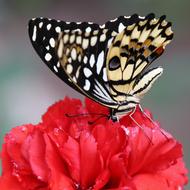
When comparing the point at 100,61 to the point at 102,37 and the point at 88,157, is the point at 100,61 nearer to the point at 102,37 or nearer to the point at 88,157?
the point at 102,37

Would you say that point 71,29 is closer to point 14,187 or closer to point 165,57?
point 14,187

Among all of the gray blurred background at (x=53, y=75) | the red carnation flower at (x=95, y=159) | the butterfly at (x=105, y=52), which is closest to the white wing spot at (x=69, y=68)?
the butterfly at (x=105, y=52)

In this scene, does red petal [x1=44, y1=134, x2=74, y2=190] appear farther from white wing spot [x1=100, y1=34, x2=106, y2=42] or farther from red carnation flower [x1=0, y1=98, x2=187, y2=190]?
white wing spot [x1=100, y1=34, x2=106, y2=42]

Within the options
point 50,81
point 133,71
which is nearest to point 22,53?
point 50,81

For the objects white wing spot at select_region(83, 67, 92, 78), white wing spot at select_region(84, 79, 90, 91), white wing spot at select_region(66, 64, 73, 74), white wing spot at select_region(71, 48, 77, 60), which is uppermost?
white wing spot at select_region(71, 48, 77, 60)

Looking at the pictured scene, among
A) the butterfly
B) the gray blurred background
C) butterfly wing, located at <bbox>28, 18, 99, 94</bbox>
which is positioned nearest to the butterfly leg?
the butterfly

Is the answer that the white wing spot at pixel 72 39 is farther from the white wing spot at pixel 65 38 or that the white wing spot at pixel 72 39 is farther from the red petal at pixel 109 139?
the red petal at pixel 109 139
